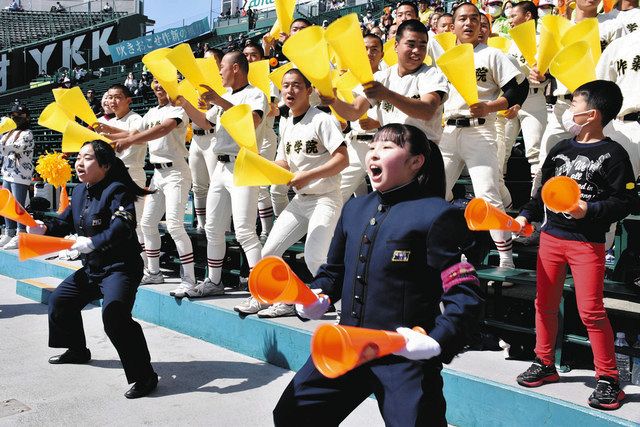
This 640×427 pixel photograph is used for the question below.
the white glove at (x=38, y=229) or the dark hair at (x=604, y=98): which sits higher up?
the dark hair at (x=604, y=98)

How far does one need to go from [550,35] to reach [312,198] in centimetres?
196

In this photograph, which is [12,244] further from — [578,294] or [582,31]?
[578,294]

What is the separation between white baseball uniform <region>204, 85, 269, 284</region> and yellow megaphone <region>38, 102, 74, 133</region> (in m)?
1.41

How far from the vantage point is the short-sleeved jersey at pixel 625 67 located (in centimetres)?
391

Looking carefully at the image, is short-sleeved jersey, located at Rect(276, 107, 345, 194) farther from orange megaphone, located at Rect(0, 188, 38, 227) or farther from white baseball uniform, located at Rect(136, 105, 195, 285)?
orange megaphone, located at Rect(0, 188, 38, 227)

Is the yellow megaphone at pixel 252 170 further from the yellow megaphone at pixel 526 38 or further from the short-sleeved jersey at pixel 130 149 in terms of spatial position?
the short-sleeved jersey at pixel 130 149

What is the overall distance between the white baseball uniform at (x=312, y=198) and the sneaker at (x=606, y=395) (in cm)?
193

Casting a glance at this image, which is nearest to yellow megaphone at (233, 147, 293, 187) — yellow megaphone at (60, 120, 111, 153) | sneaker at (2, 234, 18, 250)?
yellow megaphone at (60, 120, 111, 153)

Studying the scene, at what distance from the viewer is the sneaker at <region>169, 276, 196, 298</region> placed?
5.22 meters

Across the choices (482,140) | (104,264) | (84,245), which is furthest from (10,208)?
(482,140)

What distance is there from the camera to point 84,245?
3.77m

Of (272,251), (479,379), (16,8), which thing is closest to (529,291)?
(479,379)

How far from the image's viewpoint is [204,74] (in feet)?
17.4

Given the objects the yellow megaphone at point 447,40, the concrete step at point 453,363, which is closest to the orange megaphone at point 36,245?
the concrete step at point 453,363
